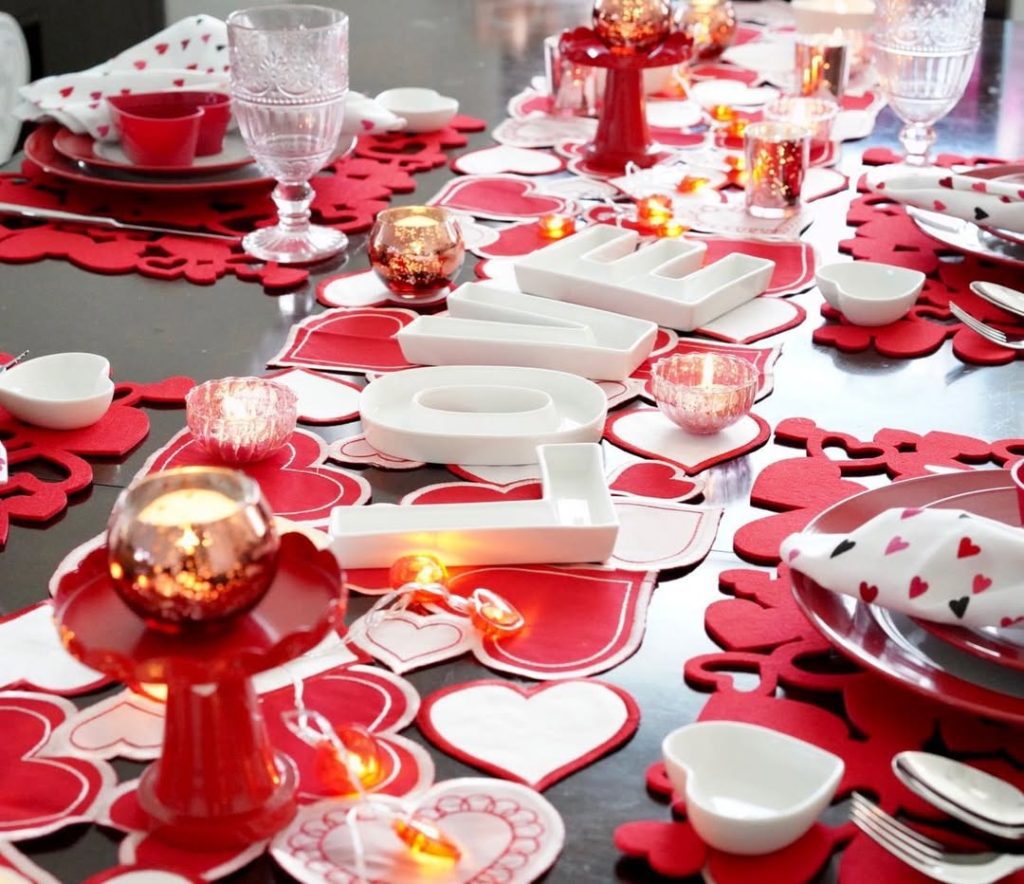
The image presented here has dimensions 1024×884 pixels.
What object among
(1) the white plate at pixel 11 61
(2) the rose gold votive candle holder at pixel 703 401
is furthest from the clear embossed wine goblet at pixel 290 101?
(1) the white plate at pixel 11 61

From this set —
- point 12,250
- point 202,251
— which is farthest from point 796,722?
point 12,250

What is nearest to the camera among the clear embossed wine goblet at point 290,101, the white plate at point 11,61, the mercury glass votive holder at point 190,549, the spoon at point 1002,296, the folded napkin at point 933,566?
the mercury glass votive holder at point 190,549

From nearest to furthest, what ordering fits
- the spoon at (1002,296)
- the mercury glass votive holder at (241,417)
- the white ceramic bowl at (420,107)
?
the mercury glass votive holder at (241,417) < the spoon at (1002,296) < the white ceramic bowl at (420,107)

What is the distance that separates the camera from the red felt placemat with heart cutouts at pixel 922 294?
1.24 m

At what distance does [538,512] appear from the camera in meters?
0.95

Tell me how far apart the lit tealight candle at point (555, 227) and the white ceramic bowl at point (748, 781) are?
0.83 m

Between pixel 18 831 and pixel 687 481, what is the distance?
50 cm

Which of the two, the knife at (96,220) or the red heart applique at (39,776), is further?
the knife at (96,220)

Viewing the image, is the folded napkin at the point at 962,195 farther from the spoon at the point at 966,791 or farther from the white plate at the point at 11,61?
the white plate at the point at 11,61

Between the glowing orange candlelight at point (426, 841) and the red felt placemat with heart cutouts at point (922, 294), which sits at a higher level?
the red felt placemat with heart cutouts at point (922, 294)

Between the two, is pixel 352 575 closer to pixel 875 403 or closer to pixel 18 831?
pixel 18 831

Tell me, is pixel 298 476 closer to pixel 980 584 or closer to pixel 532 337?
pixel 532 337

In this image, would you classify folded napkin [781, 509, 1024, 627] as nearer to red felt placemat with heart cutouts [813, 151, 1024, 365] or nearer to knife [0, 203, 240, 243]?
red felt placemat with heart cutouts [813, 151, 1024, 365]

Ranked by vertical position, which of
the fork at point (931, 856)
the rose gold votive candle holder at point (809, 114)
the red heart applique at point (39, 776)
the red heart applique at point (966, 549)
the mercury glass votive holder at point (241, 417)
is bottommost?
the red heart applique at point (39, 776)
